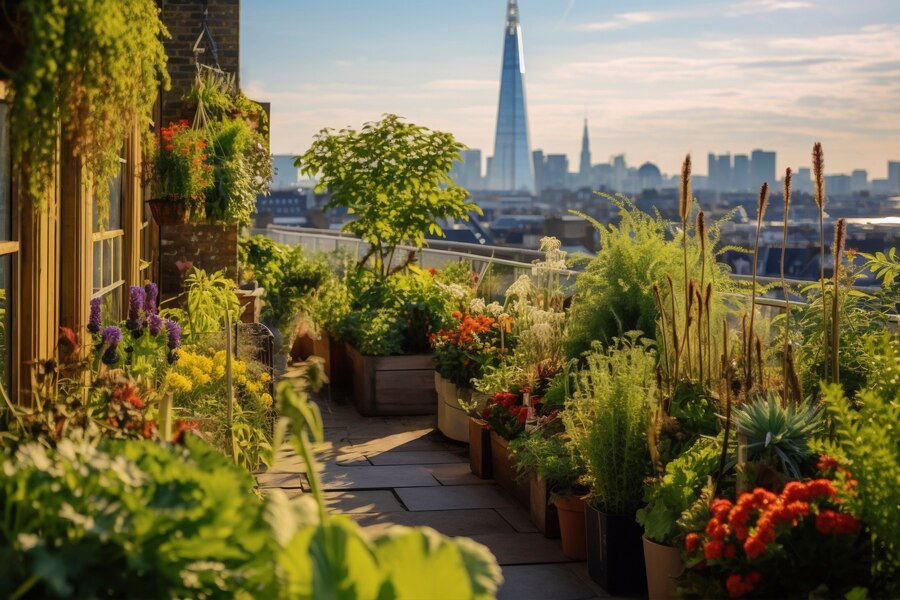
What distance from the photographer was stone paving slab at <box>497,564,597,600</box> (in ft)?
13.2

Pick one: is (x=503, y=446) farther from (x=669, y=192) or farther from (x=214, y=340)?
(x=669, y=192)

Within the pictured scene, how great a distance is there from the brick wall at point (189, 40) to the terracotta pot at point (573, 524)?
4851 millimetres

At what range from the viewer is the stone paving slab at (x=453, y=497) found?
17.7 ft

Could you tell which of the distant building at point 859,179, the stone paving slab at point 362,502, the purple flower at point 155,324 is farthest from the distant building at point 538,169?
the purple flower at point 155,324

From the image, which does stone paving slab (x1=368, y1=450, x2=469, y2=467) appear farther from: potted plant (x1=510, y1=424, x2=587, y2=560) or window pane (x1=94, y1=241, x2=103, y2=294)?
window pane (x1=94, y1=241, x2=103, y2=294)

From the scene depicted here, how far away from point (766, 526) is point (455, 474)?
348 cm

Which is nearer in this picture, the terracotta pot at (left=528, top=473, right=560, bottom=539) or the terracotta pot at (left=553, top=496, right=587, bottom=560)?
the terracotta pot at (left=553, top=496, right=587, bottom=560)

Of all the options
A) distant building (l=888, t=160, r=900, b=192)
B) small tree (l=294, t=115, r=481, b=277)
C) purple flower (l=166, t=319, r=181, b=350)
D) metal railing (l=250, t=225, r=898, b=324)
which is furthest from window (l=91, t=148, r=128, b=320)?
distant building (l=888, t=160, r=900, b=192)

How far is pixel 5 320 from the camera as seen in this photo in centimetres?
323

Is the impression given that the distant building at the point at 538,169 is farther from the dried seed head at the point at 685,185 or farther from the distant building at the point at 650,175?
the dried seed head at the point at 685,185

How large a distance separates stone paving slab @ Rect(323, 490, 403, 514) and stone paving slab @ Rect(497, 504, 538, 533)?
1.73 ft

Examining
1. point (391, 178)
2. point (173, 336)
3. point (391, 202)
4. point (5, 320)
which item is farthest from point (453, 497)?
point (391, 178)

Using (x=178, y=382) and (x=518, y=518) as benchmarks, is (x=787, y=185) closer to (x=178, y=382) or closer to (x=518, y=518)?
(x=518, y=518)

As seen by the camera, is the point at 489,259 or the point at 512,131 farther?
the point at 512,131
